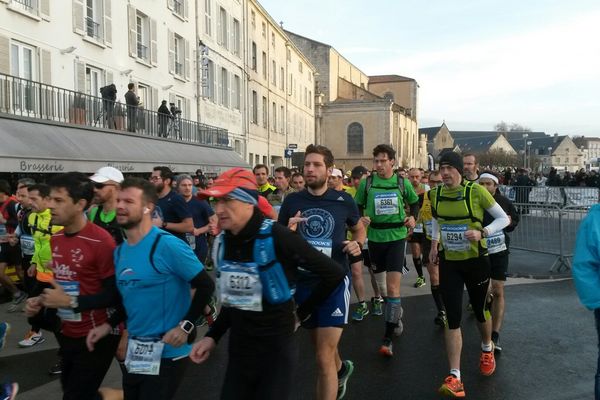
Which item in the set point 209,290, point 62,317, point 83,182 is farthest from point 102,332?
point 83,182

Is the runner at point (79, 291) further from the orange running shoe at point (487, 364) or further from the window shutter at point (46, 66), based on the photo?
the window shutter at point (46, 66)

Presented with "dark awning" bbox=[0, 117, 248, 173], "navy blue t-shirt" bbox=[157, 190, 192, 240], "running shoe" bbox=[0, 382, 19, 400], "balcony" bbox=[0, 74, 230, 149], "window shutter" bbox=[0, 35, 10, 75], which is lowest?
"running shoe" bbox=[0, 382, 19, 400]

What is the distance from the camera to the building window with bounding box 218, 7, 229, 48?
29438mm

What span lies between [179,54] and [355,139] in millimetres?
43870

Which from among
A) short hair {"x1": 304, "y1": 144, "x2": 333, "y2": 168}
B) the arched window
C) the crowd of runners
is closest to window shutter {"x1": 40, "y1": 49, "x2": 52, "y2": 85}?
the crowd of runners

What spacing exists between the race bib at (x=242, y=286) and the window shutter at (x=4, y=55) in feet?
43.4

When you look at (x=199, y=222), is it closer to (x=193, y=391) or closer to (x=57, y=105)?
(x=193, y=391)

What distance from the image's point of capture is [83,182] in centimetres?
352

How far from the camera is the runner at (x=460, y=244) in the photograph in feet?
15.7

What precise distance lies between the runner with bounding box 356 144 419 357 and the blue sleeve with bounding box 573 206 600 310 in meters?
2.76

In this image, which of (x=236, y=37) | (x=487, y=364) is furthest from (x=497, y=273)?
(x=236, y=37)

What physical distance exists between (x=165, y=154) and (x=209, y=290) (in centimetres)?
1708

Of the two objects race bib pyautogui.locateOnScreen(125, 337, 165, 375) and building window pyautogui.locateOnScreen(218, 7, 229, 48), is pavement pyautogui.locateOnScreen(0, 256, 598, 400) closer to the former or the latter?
race bib pyautogui.locateOnScreen(125, 337, 165, 375)

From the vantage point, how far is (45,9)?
15234mm
